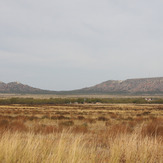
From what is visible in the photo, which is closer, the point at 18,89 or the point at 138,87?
the point at 138,87

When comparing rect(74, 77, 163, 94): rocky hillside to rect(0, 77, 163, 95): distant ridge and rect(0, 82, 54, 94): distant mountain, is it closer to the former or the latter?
rect(0, 77, 163, 95): distant ridge

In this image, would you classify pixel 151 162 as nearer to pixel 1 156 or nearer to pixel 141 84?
pixel 1 156

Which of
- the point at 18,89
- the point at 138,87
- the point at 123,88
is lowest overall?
the point at 123,88

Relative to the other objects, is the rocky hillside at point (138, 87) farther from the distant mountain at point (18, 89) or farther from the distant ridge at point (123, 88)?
the distant mountain at point (18, 89)

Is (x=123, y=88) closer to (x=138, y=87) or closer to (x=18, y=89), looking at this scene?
(x=138, y=87)

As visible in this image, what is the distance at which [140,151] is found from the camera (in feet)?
14.7

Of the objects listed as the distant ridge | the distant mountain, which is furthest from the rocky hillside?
the distant mountain

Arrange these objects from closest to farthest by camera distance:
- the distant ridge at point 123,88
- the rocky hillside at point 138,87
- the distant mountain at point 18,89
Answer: the rocky hillside at point 138,87 → the distant ridge at point 123,88 → the distant mountain at point 18,89

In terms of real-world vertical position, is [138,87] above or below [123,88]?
above

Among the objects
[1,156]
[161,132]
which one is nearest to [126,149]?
[1,156]

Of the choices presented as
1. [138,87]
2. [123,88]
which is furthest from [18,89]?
[138,87]

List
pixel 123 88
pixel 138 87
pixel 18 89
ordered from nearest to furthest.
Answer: pixel 138 87 < pixel 123 88 < pixel 18 89

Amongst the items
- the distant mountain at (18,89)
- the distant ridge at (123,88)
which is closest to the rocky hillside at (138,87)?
the distant ridge at (123,88)

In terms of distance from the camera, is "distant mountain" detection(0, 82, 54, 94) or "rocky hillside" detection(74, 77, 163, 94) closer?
"rocky hillside" detection(74, 77, 163, 94)
